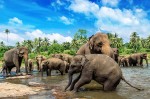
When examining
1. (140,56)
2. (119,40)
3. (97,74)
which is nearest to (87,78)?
(97,74)

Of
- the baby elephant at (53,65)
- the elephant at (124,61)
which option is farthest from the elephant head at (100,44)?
the elephant at (124,61)

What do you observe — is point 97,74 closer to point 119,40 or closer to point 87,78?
point 87,78

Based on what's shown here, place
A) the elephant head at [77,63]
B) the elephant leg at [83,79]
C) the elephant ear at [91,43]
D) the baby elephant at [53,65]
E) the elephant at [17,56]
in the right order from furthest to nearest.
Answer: the baby elephant at [53,65] < the elephant at [17,56] < the elephant ear at [91,43] < the elephant leg at [83,79] < the elephant head at [77,63]

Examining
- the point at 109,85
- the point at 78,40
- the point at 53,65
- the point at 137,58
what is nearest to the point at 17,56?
the point at 53,65

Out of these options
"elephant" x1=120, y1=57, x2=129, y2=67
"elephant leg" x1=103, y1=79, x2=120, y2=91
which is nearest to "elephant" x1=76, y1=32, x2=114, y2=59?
"elephant leg" x1=103, y1=79, x2=120, y2=91

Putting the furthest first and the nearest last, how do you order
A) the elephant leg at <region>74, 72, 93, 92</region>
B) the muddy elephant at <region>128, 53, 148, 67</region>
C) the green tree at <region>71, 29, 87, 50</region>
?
the green tree at <region>71, 29, 87, 50</region>, the muddy elephant at <region>128, 53, 148, 67</region>, the elephant leg at <region>74, 72, 93, 92</region>

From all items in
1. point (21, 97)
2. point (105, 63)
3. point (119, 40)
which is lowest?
point (21, 97)

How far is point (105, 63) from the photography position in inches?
508

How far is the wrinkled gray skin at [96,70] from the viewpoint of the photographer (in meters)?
12.6

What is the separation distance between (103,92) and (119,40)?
92.3 m

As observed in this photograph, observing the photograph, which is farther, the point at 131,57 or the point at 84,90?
the point at 131,57

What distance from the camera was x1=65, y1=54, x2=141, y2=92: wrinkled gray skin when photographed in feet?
41.4

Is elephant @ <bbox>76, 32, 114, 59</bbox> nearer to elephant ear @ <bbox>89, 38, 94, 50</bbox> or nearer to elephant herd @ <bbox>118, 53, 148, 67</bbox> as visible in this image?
elephant ear @ <bbox>89, 38, 94, 50</bbox>

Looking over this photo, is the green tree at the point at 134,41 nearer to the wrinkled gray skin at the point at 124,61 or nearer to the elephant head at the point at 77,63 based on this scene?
the wrinkled gray skin at the point at 124,61
